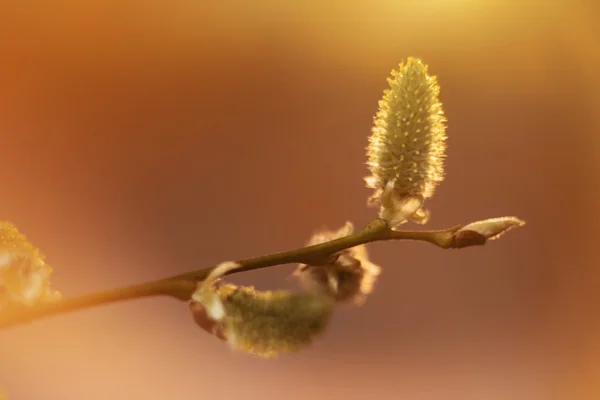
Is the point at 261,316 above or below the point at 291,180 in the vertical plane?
below

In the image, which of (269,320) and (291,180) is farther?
(291,180)

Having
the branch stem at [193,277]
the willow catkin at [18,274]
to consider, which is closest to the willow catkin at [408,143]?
the branch stem at [193,277]

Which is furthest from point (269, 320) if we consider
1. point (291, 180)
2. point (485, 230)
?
point (291, 180)

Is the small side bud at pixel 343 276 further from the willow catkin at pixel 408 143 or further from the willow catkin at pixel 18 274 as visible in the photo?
the willow catkin at pixel 18 274

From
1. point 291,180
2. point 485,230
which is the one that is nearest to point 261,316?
point 485,230

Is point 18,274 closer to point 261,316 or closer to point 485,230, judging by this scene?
point 261,316

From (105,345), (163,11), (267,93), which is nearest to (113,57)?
(163,11)

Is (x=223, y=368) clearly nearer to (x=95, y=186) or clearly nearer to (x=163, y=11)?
(x=95, y=186)
